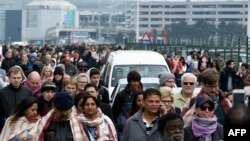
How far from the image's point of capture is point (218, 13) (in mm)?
186750

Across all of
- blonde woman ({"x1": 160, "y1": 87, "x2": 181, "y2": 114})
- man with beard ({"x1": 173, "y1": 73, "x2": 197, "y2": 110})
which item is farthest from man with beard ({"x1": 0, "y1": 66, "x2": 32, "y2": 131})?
blonde woman ({"x1": 160, "y1": 87, "x2": 181, "y2": 114})

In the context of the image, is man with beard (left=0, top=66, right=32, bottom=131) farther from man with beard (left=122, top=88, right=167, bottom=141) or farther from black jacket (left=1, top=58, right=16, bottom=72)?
black jacket (left=1, top=58, right=16, bottom=72)

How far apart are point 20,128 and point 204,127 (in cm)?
214

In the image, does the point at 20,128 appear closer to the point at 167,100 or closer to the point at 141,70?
the point at 167,100

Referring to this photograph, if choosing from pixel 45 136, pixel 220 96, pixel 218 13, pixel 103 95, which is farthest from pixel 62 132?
pixel 218 13

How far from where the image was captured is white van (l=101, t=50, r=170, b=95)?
69.4 feet

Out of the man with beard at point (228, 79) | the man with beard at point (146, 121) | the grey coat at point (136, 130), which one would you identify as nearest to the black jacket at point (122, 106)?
the man with beard at point (146, 121)

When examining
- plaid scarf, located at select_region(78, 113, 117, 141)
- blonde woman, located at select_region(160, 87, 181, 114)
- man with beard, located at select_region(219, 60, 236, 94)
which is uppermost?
blonde woman, located at select_region(160, 87, 181, 114)

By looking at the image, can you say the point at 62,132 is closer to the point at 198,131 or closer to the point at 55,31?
the point at 198,131

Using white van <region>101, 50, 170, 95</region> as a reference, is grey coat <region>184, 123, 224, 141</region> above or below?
below

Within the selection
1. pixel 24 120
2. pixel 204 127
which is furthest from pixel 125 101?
pixel 204 127

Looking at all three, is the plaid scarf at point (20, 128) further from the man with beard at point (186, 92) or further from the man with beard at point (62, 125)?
the man with beard at point (186, 92)

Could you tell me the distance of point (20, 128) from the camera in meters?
11.2

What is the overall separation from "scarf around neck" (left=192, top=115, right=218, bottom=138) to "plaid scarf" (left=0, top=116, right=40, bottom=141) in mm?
1888
